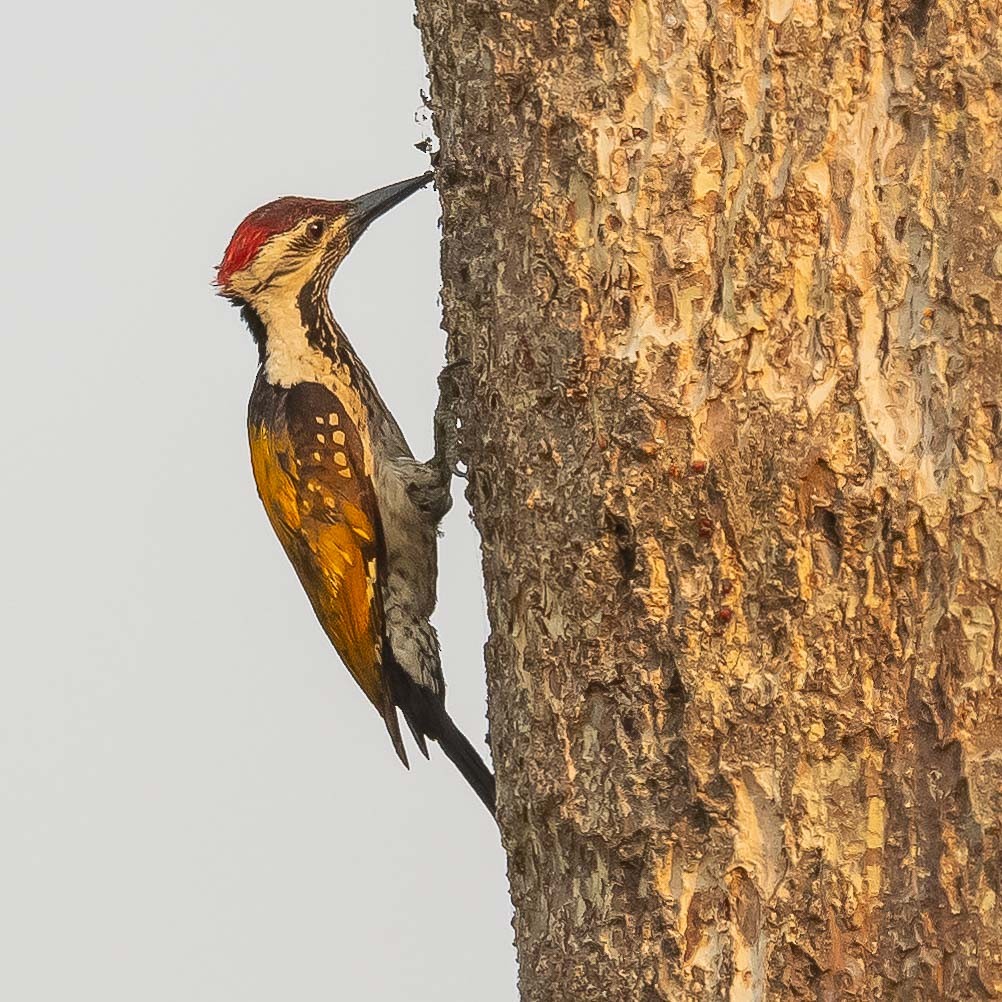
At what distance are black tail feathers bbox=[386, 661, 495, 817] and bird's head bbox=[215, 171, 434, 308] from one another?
3.96ft

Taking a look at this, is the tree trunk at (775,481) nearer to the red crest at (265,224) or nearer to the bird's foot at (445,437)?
the bird's foot at (445,437)

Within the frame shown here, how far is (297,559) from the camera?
4309 millimetres

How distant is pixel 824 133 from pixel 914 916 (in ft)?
4.23

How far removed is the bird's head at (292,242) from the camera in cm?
421

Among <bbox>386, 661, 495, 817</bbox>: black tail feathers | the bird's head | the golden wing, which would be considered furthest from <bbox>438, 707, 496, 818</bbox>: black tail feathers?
the bird's head

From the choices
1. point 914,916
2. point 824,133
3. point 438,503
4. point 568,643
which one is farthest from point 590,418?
point 438,503

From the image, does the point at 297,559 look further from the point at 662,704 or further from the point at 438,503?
the point at 662,704

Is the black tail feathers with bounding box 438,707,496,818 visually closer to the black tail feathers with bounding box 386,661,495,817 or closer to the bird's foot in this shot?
the black tail feathers with bounding box 386,661,495,817

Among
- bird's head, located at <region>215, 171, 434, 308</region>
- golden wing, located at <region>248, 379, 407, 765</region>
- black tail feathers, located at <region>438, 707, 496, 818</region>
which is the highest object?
bird's head, located at <region>215, 171, 434, 308</region>

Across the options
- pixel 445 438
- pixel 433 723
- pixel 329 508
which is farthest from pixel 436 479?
pixel 433 723

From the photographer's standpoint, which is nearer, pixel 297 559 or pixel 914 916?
pixel 914 916

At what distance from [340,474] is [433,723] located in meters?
0.82

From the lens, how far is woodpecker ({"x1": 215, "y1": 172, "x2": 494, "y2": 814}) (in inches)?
164

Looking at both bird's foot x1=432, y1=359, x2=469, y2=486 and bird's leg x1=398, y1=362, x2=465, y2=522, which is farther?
bird's leg x1=398, y1=362, x2=465, y2=522
